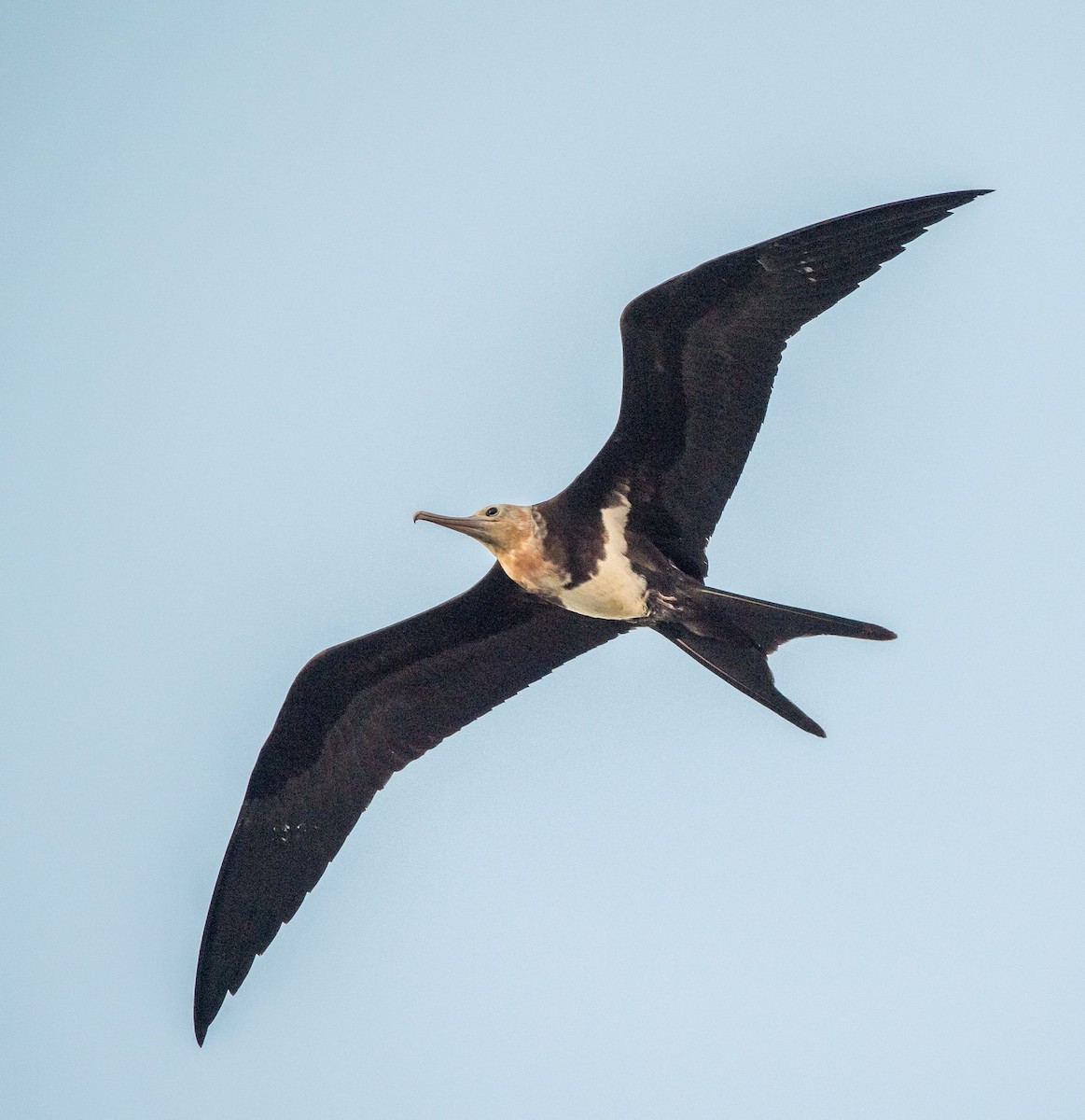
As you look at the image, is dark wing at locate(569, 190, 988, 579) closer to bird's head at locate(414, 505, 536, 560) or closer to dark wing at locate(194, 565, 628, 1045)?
bird's head at locate(414, 505, 536, 560)

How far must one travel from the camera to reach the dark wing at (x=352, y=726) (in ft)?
25.5

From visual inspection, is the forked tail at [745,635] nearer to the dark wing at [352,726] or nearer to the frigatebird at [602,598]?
the frigatebird at [602,598]

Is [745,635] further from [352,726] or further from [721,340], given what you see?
[352,726]

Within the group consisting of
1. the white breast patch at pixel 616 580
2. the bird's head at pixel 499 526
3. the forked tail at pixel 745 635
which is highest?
the bird's head at pixel 499 526

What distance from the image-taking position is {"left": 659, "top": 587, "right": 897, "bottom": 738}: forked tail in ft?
22.8

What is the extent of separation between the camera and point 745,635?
7148mm

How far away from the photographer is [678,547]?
740 centimetres

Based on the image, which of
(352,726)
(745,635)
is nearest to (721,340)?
(745,635)

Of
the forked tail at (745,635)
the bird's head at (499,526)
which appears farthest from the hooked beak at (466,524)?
the forked tail at (745,635)

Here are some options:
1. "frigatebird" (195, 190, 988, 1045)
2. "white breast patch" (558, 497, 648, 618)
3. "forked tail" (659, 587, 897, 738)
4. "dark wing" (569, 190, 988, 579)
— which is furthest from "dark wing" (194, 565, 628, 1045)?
"dark wing" (569, 190, 988, 579)

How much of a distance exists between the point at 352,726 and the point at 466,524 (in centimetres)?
124

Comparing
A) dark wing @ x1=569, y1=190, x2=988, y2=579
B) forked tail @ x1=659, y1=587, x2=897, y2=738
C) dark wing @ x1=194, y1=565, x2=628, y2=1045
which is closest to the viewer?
dark wing @ x1=569, y1=190, x2=988, y2=579

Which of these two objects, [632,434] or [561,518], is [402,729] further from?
[632,434]

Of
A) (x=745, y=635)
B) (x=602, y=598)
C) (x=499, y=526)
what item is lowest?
(x=745, y=635)
